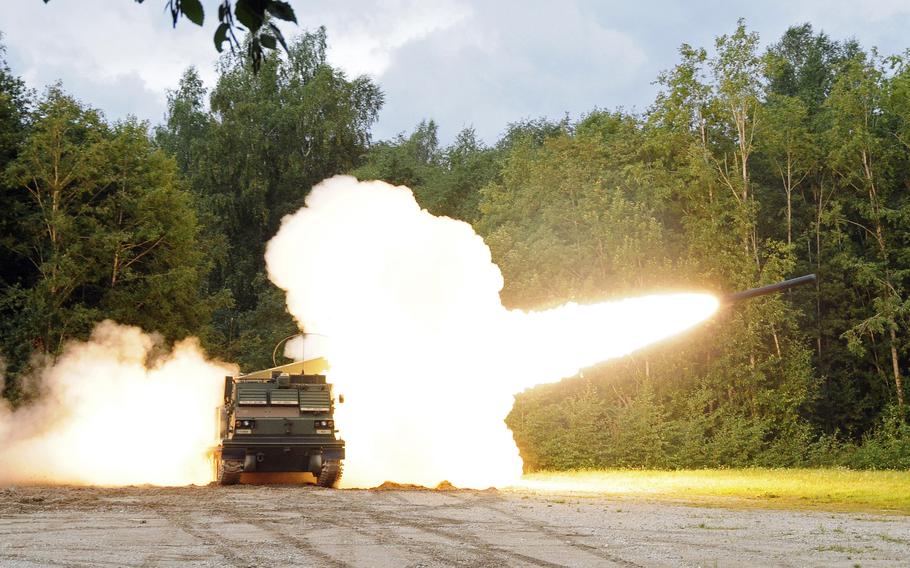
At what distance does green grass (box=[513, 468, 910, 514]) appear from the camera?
2127cm

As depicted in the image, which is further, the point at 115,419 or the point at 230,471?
the point at 115,419

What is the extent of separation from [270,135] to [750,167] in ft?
79.9

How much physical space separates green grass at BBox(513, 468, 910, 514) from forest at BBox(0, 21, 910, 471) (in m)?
3.49

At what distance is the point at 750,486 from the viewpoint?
999 inches

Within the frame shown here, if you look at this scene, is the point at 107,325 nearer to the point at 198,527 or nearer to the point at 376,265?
the point at 376,265

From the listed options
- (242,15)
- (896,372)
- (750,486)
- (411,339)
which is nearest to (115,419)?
(411,339)

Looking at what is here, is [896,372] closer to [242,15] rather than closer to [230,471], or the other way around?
[230,471]

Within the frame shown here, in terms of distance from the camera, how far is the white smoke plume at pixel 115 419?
3155 cm

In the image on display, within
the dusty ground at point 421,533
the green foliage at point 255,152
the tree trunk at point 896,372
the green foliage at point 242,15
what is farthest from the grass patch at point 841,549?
the green foliage at point 255,152

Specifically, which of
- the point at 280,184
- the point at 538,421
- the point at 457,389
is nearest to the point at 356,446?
the point at 457,389

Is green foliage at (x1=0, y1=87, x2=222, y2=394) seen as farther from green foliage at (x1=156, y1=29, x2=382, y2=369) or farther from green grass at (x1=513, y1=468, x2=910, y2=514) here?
green grass at (x1=513, y1=468, x2=910, y2=514)

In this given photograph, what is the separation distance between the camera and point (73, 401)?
34.5 meters

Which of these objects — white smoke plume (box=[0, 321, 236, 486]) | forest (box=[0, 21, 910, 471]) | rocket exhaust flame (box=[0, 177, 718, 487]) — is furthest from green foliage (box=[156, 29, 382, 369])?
rocket exhaust flame (box=[0, 177, 718, 487])

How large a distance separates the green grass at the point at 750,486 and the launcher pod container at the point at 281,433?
14.7 feet
